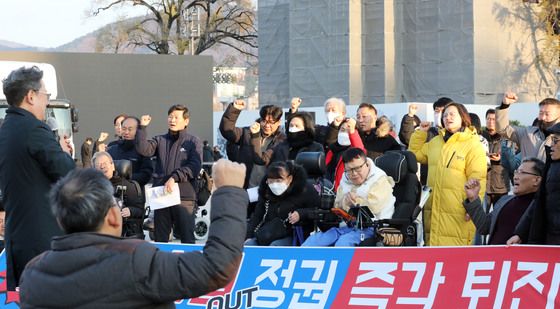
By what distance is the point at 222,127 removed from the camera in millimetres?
11531

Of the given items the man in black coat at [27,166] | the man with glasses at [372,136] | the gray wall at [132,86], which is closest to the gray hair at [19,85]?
the man in black coat at [27,166]

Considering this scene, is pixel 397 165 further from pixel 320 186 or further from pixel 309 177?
pixel 309 177

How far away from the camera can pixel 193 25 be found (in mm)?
57375

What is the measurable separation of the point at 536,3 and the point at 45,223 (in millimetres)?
39183

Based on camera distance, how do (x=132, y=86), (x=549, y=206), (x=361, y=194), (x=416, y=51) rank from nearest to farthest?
1. (x=549, y=206)
2. (x=361, y=194)
3. (x=132, y=86)
4. (x=416, y=51)

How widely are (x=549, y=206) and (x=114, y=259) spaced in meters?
4.19

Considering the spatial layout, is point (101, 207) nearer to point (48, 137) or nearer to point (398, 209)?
point (48, 137)

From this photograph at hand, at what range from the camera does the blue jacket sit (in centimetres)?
1153

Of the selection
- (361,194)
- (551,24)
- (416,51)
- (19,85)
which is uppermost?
(551,24)

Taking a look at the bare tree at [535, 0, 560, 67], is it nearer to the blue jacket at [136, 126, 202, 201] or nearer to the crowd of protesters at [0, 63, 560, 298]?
the crowd of protesters at [0, 63, 560, 298]

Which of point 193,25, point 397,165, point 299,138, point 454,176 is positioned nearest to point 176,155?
point 299,138

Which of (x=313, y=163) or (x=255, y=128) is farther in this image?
(x=255, y=128)

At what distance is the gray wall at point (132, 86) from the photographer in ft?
Result: 120

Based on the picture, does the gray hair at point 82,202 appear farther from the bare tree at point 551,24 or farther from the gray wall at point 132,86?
the bare tree at point 551,24
